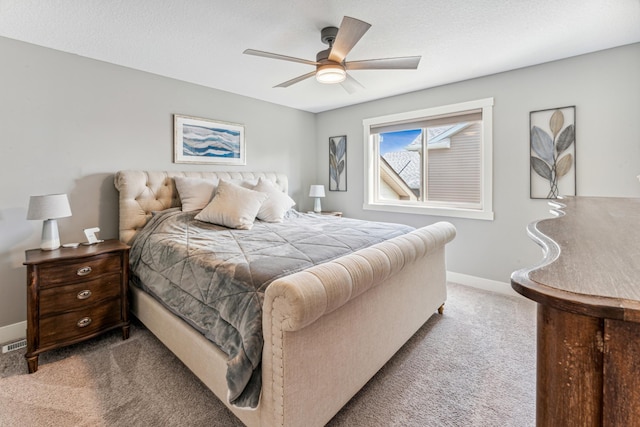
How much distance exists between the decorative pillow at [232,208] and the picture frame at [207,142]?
2.41 feet

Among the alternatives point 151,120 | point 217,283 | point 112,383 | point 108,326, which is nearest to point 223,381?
point 217,283

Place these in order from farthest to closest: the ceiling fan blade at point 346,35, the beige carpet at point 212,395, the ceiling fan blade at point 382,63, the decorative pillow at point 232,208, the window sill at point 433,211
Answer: the window sill at point 433,211 < the decorative pillow at point 232,208 < the ceiling fan blade at point 382,63 < the ceiling fan blade at point 346,35 < the beige carpet at point 212,395

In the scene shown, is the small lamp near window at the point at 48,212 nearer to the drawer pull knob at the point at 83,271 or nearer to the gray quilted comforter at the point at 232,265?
the drawer pull knob at the point at 83,271

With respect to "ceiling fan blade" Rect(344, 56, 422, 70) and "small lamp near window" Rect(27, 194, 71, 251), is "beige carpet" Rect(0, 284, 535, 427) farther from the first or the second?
"ceiling fan blade" Rect(344, 56, 422, 70)

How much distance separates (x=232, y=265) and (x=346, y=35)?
1543mm

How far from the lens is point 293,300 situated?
1.11m

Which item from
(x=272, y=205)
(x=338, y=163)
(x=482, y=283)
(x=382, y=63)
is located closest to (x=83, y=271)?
(x=272, y=205)

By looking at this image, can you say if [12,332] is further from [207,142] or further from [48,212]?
[207,142]

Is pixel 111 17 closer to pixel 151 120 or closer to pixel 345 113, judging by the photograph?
pixel 151 120

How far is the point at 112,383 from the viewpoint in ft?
5.99

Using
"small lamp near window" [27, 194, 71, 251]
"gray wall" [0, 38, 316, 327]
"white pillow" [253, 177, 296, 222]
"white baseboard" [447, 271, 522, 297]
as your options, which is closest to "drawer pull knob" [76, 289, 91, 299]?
"small lamp near window" [27, 194, 71, 251]

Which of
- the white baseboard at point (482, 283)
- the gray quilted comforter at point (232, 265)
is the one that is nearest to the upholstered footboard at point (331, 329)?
the gray quilted comforter at point (232, 265)

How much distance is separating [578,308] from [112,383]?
2379 mm

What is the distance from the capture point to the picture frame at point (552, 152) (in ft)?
9.04
